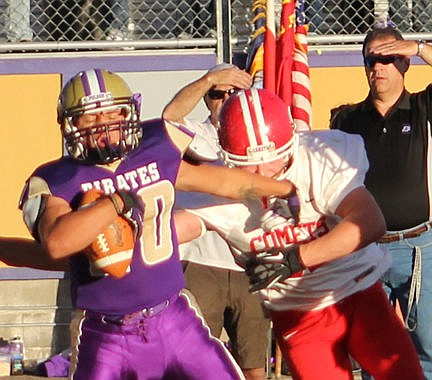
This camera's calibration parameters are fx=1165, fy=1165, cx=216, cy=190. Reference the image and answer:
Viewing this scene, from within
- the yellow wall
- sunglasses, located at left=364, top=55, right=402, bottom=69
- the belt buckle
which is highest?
sunglasses, located at left=364, top=55, right=402, bottom=69

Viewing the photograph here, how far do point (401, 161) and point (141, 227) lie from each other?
6.42 feet

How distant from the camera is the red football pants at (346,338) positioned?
4473 mm

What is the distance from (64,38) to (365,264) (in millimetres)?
Answer: 4298

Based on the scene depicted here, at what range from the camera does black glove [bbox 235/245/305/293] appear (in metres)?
4.24

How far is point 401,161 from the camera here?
565 cm

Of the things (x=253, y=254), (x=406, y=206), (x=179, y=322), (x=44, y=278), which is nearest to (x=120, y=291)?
(x=179, y=322)

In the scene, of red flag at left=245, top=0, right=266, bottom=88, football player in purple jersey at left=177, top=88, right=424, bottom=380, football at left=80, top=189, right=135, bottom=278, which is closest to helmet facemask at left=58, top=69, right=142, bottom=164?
football at left=80, top=189, right=135, bottom=278

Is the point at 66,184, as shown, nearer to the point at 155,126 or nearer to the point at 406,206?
the point at 155,126

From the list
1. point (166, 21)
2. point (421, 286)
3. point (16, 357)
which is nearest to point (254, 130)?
point (421, 286)

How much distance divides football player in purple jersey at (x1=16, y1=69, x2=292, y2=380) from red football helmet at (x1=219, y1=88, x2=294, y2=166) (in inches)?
5.3

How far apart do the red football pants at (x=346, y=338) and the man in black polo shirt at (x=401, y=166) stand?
77 centimetres

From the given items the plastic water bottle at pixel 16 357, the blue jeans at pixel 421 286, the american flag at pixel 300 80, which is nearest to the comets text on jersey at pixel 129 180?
the blue jeans at pixel 421 286

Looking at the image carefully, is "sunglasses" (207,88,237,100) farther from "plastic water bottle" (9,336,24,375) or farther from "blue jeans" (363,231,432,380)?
"plastic water bottle" (9,336,24,375)

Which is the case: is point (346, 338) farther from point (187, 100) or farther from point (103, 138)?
point (187, 100)
